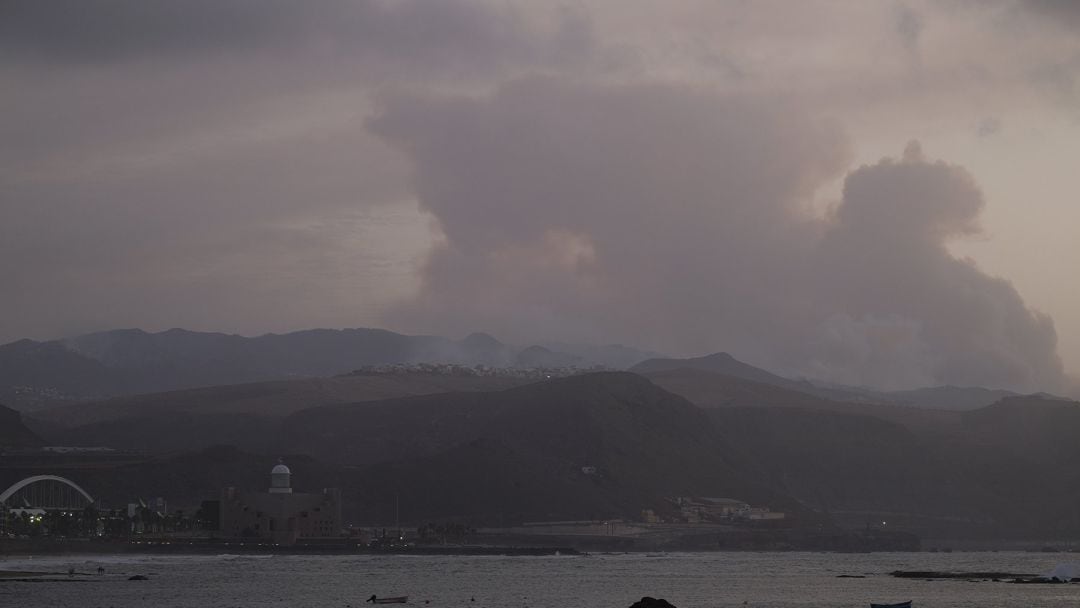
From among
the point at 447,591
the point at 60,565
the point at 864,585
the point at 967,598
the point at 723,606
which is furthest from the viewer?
the point at 60,565

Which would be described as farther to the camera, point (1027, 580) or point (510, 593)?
point (1027, 580)

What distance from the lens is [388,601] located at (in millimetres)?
120562

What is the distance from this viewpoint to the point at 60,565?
174 m

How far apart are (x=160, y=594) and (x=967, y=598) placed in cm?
6179

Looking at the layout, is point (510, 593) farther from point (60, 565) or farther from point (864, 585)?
point (60, 565)

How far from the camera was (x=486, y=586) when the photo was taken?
14425cm

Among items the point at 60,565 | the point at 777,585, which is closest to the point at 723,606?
the point at 777,585

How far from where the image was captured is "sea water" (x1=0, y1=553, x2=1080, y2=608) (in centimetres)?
12194

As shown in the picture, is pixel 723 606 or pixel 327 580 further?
pixel 327 580

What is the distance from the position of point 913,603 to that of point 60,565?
309 feet

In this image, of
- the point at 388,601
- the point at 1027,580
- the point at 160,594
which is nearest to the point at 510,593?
the point at 388,601

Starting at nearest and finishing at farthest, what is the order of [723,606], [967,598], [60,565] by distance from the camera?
[723,606] < [967,598] < [60,565]

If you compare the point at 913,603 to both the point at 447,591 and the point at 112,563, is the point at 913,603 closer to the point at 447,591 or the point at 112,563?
the point at 447,591

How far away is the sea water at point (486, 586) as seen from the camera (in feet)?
400
